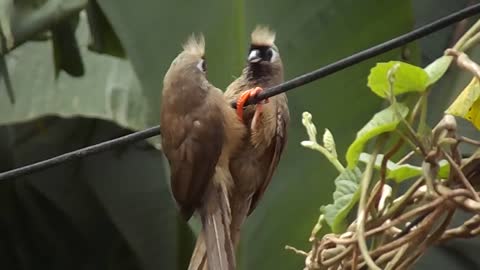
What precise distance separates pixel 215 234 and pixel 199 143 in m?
0.16

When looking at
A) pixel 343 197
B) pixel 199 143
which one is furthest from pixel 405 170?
pixel 199 143

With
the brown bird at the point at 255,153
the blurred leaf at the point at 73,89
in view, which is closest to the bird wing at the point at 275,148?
the brown bird at the point at 255,153

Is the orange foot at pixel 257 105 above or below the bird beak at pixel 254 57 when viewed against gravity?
below

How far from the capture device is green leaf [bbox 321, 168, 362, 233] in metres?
1.32

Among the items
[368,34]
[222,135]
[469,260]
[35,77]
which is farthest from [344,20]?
[35,77]

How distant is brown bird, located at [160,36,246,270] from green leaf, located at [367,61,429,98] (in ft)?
1.82

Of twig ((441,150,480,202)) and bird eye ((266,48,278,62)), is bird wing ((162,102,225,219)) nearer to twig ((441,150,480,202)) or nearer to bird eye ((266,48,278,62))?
bird eye ((266,48,278,62))

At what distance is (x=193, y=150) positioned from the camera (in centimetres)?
178

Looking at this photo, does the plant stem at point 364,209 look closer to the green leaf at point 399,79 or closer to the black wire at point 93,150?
the green leaf at point 399,79

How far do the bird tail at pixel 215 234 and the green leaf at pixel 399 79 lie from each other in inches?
19.4

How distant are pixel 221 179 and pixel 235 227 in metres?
0.08

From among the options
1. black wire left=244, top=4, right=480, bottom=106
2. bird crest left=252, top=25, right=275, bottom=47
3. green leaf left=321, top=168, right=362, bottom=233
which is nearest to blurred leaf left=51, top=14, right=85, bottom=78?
bird crest left=252, top=25, right=275, bottom=47

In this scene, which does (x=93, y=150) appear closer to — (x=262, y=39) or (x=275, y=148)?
(x=275, y=148)

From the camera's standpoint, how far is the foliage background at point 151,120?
2377mm
